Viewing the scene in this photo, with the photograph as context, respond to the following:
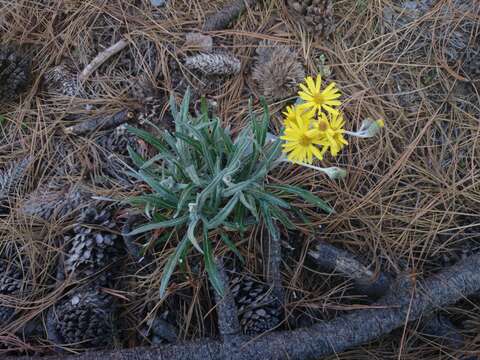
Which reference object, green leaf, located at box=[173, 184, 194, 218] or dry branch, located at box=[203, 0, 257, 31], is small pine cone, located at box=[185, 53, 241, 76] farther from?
green leaf, located at box=[173, 184, 194, 218]

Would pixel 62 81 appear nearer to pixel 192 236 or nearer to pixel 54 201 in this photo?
pixel 54 201

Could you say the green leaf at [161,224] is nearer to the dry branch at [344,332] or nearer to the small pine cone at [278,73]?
the dry branch at [344,332]

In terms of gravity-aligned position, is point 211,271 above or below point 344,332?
above

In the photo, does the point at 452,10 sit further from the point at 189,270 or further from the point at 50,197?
the point at 50,197

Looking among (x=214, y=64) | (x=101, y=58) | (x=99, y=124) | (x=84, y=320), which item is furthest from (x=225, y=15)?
(x=84, y=320)

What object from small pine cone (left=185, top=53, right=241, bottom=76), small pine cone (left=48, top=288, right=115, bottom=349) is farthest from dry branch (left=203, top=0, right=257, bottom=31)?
small pine cone (left=48, top=288, right=115, bottom=349)

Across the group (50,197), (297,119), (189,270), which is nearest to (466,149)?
(297,119)

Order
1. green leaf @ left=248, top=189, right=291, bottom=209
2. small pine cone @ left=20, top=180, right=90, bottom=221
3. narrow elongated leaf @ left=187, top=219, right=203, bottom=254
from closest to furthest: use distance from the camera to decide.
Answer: narrow elongated leaf @ left=187, top=219, right=203, bottom=254 → green leaf @ left=248, top=189, right=291, bottom=209 → small pine cone @ left=20, top=180, right=90, bottom=221
